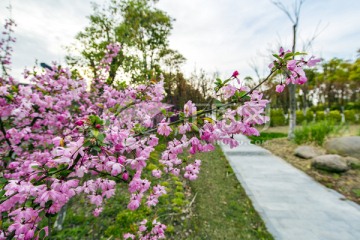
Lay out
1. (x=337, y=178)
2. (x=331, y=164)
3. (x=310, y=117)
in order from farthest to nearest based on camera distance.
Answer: (x=310, y=117)
(x=331, y=164)
(x=337, y=178)

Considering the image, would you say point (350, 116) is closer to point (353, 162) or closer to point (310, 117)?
point (310, 117)

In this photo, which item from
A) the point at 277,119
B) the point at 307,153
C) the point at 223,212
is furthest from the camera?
the point at 277,119

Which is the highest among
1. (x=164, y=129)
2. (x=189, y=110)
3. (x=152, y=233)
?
(x=189, y=110)

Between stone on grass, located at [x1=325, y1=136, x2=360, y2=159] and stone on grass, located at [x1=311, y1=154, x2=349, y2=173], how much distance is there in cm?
123

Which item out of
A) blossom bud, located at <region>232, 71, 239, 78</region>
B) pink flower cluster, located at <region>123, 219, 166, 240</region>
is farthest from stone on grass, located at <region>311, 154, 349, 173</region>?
blossom bud, located at <region>232, 71, 239, 78</region>

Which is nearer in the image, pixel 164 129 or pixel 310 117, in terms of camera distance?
pixel 164 129

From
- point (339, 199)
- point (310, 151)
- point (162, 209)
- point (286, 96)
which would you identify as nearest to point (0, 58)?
point (162, 209)

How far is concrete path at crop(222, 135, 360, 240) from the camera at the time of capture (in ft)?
10.1

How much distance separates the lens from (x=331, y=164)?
5594mm

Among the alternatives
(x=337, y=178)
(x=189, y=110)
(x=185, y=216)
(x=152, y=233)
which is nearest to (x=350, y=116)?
(x=337, y=178)

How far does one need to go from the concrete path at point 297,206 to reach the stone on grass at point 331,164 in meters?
0.62

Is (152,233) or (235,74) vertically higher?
(235,74)

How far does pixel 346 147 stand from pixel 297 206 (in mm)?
4448

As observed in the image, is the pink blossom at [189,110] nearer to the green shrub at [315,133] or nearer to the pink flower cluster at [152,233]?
the pink flower cluster at [152,233]
